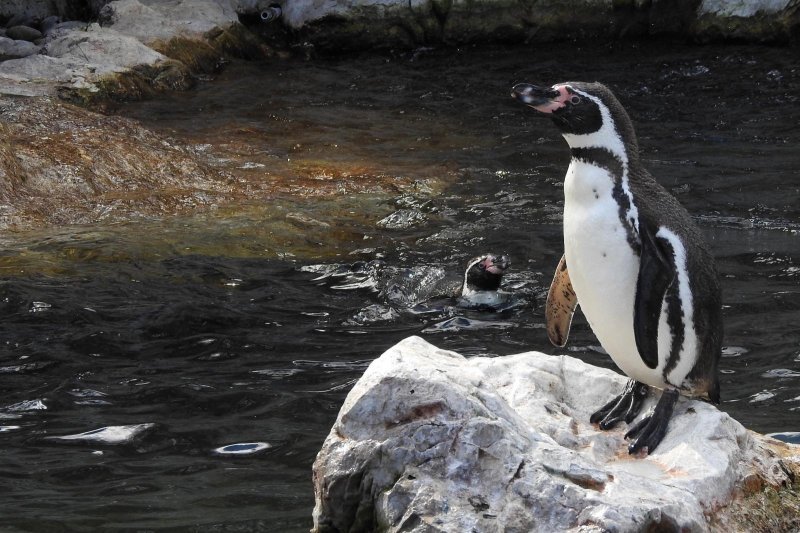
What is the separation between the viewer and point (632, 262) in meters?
3.88

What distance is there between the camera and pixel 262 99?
12625 mm

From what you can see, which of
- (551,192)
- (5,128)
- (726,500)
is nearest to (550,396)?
(726,500)

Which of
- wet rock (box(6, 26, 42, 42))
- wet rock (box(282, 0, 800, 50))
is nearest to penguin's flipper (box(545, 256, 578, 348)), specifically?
wet rock (box(6, 26, 42, 42))

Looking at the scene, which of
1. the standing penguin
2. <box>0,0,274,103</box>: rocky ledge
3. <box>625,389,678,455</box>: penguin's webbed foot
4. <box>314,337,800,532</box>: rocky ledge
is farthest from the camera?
<box>0,0,274,103</box>: rocky ledge

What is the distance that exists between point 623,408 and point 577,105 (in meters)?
1.08

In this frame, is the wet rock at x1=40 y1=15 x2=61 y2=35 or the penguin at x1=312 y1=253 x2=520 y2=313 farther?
the wet rock at x1=40 y1=15 x2=61 y2=35

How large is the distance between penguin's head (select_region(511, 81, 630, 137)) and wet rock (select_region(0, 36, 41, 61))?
9.79 metres

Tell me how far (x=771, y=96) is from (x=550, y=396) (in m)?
8.93

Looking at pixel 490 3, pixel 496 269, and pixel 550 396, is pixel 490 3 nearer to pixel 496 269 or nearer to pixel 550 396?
pixel 496 269

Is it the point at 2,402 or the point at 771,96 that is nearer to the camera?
the point at 2,402

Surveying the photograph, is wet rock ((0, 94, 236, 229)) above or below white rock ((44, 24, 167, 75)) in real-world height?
below

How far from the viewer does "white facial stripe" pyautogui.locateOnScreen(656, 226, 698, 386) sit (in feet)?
12.6

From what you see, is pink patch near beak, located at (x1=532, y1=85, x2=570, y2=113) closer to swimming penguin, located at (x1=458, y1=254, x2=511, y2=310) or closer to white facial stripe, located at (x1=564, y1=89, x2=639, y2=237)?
white facial stripe, located at (x1=564, y1=89, x2=639, y2=237)

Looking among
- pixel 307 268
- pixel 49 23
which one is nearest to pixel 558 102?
pixel 307 268
